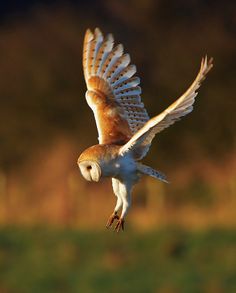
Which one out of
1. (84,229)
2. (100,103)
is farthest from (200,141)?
(100,103)

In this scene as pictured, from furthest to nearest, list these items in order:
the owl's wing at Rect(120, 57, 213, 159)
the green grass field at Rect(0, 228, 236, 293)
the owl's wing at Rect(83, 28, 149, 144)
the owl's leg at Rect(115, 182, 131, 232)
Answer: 1. the green grass field at Rect(0, 228, 236, 293)
2. the owl's wing at Rect(83, 28, 149, 144)
3. the owl's leg at Rect(115, 182, 131, 232)
4. the owl's wing at Rect(120, 57, 213, 159)

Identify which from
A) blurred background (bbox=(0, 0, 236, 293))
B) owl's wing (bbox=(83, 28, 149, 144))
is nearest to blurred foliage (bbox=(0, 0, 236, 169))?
blurred background (bbox=(0, 0, 236, 293))

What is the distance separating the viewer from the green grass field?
17688 millimetres

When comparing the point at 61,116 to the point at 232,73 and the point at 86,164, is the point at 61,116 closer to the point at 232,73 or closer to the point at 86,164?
the point at 232,73

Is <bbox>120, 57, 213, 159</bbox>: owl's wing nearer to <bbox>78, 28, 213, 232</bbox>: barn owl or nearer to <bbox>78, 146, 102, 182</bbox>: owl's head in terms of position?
<bbox>78, 28, 213, 232</bbox>: barn owl

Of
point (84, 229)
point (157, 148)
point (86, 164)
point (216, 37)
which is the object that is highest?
point (216, 37)

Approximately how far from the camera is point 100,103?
6117 millimetres

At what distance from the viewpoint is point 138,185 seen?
1944 cm

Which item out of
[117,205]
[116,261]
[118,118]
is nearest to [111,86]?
[118,118]

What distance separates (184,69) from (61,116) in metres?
3.15

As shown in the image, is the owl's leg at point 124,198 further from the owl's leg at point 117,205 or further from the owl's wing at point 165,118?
the owl's wing at point 165,118

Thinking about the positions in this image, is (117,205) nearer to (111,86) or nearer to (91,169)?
(91,169)

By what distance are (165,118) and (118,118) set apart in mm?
858

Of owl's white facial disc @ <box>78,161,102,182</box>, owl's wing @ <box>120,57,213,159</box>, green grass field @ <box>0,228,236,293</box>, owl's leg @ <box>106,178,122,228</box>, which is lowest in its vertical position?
owl's leg @ <box>106,178,122,228</box>
